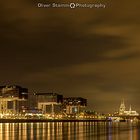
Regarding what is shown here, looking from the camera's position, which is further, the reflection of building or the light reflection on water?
the reflection of building

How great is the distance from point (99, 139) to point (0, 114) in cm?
12398

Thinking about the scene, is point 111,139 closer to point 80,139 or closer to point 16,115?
point 80,139

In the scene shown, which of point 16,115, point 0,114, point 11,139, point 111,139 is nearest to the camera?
point 11,139

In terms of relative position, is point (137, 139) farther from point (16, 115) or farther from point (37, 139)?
point (16, 115)

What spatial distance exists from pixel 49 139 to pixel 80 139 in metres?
3.65

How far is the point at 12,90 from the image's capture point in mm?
192500

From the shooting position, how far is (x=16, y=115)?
199875 mm

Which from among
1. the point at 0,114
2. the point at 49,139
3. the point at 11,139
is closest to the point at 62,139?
the point at 49,139

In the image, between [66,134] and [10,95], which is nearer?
[66,134]

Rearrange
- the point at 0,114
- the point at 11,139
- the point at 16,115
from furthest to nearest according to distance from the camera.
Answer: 1. the point at 16,115
2. the point at 0,114
3. the point at 11,139

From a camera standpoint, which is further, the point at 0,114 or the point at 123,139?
the point at 0,114

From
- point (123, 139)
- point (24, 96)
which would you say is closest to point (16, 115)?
point (24, 96)

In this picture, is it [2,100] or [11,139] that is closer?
[11,139]

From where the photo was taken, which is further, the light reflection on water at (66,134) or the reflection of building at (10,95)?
the reflection of building at (10,95)
